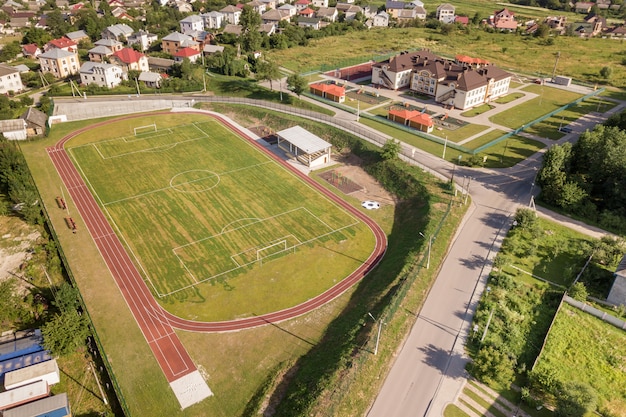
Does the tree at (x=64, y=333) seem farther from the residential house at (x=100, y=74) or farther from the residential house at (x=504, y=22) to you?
the residential house at (x=504, y=22)

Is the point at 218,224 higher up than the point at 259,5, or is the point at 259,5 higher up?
the point at 259,5

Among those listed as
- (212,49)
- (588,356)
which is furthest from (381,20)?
(588,356)

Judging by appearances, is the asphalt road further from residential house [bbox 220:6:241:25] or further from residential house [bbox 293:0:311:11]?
residential house [bbox 293:0:311:11]

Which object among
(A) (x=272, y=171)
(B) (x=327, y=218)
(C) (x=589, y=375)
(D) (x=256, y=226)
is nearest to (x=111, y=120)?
(A) (x=272, y=171)

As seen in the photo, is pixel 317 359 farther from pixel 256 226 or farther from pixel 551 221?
pixel 551 221

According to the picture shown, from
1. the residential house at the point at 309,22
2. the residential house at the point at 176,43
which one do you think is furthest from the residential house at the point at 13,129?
the residential house at the point at 309,22

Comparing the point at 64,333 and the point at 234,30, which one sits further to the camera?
the point at 234,30

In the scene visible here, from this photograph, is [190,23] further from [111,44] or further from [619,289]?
[619,289]
